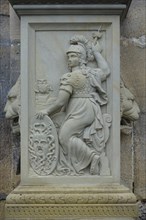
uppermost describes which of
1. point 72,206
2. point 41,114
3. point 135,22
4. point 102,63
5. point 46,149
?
point 135,22

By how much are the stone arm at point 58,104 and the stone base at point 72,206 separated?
0.45 meters

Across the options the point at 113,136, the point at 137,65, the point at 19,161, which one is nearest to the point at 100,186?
the point at 113,136

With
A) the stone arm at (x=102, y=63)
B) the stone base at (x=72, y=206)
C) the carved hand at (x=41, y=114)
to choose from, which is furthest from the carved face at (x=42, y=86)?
the stone base at (x=72, y=206)

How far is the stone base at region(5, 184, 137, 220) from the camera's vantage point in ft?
10.6

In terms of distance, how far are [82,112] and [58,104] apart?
0.14 meters

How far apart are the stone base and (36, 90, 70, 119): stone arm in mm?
448

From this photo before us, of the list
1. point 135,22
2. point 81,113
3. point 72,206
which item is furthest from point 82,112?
point 135,22

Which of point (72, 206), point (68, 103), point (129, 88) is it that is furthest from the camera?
point (129, 88)

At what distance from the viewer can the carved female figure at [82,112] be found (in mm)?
3293

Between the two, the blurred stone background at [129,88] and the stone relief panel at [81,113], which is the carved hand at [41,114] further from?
the blurred stone background at [129,88]

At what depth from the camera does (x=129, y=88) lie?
147 inches

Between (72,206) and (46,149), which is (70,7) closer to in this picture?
(46,149)

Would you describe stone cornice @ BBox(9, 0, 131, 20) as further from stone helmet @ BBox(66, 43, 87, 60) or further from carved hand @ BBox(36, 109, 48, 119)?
carved hand @ BBox(36, 109, 48, 119)

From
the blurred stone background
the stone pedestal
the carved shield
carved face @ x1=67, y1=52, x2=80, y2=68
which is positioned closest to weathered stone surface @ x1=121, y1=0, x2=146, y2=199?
the blurred stone background
